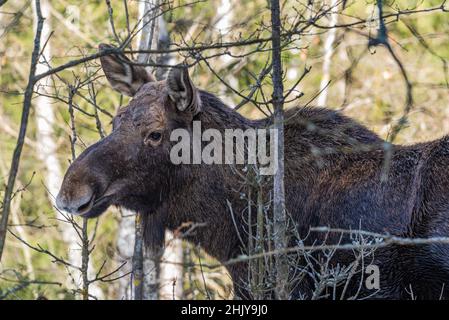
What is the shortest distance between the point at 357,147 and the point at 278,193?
3.27 feet

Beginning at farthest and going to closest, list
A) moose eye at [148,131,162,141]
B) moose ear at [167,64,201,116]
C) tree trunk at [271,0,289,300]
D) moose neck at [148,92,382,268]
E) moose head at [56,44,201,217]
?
moose neck at [148,92,382,268], moose eye at [148,131,162,141], moose ear at [167,64,201,116], moose head at [56,44,201,217], tree trunk at [271,0,289,300]

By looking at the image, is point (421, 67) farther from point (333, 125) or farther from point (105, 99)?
point (333, 125)

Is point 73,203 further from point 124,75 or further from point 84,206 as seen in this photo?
point 124,75

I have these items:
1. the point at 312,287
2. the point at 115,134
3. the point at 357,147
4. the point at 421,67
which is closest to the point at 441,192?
the point at 357,147

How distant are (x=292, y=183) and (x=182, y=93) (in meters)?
1.21

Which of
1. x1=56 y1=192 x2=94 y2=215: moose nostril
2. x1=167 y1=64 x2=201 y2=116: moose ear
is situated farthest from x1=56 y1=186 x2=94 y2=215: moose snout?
x1=167 y1=64 x2=201 y2=116: moose ear

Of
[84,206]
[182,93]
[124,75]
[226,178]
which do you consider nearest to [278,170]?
[226,178]

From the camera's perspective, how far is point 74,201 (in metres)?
6.96

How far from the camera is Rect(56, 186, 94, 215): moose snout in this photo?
6.96 metres

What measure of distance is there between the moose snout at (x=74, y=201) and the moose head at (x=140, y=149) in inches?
2.8

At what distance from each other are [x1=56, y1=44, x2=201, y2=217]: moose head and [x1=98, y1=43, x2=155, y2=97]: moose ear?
Answer: 300mm

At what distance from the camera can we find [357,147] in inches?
292

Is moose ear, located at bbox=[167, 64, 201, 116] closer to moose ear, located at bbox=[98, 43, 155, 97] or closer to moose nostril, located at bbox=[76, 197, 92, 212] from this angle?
moose ear, located at bbox=[98, 43, 155, 97]

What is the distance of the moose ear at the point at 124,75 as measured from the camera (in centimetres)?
814
